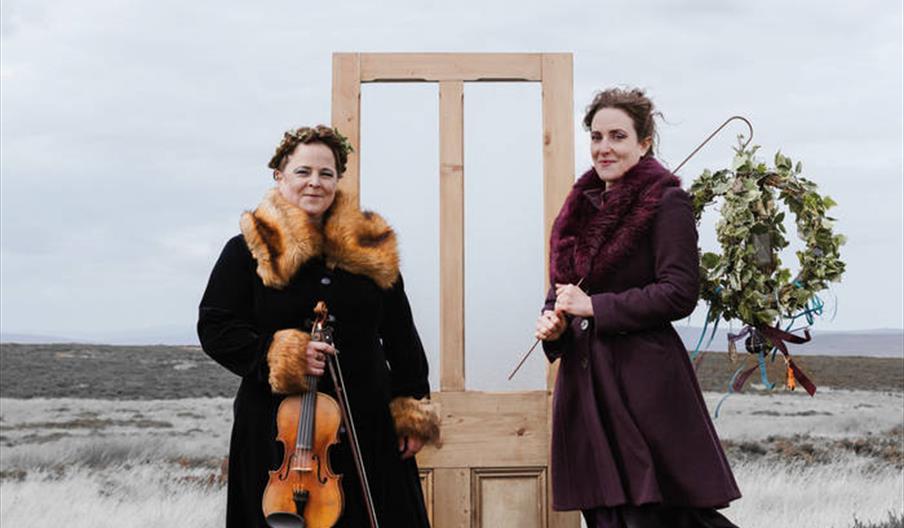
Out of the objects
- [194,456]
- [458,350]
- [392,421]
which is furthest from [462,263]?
[194,456]

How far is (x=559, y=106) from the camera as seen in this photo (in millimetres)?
3711

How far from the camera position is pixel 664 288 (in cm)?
253

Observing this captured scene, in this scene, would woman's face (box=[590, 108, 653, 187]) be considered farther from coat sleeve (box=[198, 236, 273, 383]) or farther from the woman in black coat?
coat sleeve (box=[198, 236, 273, 383])

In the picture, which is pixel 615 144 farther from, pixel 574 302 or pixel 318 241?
pixel 318 241

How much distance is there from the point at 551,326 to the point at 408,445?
59cm

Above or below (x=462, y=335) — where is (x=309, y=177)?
above

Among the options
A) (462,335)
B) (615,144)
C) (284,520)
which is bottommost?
(284,520)

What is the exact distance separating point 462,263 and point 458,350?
0.32m

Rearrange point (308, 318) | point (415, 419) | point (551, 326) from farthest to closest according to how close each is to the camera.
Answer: point (415, 419) < point (308, 318) < point (551, 326)

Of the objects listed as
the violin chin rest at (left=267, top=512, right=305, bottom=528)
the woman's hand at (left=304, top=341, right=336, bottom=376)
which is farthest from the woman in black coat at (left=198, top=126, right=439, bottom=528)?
the violin chin rest at (left=267, top=512, right=305, bottom=528)

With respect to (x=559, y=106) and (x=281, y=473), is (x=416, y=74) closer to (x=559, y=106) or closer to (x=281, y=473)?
(x=559, y=106)

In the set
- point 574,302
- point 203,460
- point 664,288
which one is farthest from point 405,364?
point 203,460

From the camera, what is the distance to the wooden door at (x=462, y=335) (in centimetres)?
361

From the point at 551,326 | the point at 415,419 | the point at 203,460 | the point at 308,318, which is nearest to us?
the point at 551,326
